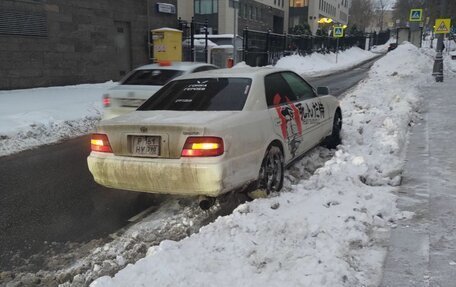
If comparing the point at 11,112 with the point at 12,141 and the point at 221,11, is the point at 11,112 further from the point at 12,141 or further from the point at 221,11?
the point at 221,11

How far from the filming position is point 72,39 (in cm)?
1680

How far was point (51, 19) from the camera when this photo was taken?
1591cm

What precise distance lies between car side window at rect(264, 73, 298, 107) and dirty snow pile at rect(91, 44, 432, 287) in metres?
1.00

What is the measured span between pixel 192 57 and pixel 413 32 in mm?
41017

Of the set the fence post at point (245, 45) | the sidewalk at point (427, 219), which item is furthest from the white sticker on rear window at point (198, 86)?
the fence post at point (245, 45)

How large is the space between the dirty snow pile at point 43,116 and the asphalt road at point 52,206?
1517 mm

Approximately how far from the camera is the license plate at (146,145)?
4.62 metres

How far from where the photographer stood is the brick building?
14.7 m

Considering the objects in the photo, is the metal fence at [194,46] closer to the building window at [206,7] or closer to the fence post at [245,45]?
the fence post at [245,45]

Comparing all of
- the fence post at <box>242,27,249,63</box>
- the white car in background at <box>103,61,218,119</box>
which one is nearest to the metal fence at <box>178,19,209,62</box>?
the fence post at <box>242,27,249,63</box>

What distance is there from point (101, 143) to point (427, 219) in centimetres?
A: 329

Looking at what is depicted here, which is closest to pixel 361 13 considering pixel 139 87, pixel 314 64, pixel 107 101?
pixel 314 64

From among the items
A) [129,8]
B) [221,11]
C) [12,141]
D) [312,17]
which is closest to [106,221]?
[12,141]

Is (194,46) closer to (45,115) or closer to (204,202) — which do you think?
(45,115)
